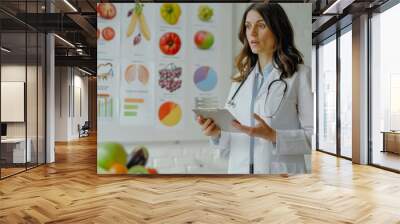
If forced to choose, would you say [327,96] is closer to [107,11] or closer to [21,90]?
[107,11]

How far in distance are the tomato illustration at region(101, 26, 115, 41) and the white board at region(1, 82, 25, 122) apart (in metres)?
1.84

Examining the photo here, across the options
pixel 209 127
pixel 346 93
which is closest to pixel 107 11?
pixel 209 127

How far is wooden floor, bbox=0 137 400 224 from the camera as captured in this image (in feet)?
13.0

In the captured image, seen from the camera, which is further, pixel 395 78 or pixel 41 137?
pixel 41 137

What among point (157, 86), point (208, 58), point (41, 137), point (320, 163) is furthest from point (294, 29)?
point (41, 137)

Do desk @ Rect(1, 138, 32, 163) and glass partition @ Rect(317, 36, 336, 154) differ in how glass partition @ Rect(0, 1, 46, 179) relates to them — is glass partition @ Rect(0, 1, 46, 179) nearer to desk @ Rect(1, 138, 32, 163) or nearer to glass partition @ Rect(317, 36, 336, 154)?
desk @ Rect(1, 138, 32, 163)

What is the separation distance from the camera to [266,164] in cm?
612

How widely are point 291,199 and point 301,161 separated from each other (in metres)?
1.54

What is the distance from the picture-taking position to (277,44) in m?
6.14

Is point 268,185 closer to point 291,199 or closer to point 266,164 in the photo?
point 266,164

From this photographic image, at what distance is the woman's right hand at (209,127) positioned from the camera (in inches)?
242

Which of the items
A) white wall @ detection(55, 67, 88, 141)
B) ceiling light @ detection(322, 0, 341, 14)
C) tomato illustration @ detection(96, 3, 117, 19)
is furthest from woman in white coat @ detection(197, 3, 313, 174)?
white wall @ detection(55, 67, 88, 141)

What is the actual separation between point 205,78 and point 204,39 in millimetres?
645

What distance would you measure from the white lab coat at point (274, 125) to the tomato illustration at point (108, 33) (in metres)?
2.17
